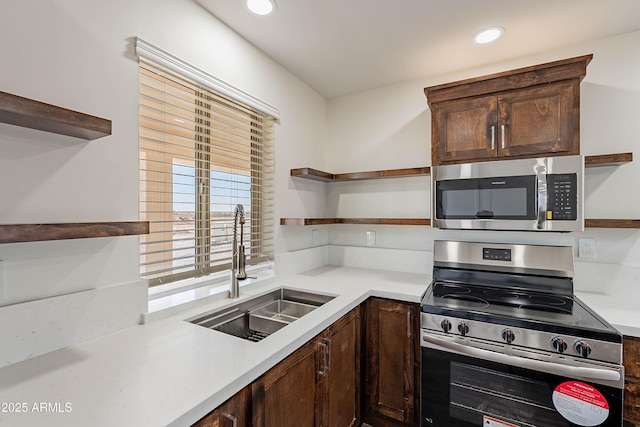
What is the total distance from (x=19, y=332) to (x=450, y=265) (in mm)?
2216

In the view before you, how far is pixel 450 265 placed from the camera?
6.80ft

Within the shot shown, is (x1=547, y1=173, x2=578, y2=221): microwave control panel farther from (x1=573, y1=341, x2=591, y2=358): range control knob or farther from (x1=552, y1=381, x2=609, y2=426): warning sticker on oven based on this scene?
(x1=552, y1=381, x2=609, y2=426): warning sticker on oven

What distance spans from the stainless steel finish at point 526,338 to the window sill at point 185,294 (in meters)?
1.11

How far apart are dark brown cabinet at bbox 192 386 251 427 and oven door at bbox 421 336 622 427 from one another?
3.42 ft

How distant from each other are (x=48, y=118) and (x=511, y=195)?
2162mm

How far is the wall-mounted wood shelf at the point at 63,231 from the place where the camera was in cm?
82

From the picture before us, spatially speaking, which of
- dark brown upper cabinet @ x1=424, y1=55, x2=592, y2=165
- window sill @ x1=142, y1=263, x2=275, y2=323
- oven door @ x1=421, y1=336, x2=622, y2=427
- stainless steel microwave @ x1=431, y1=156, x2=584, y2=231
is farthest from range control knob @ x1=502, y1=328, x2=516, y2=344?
window sill @ x1=142, y1=263, x2=275, y2=323

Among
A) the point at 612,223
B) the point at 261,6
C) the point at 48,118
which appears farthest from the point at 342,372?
the point at 261,6

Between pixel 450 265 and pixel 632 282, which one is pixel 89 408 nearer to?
pixel 450 265

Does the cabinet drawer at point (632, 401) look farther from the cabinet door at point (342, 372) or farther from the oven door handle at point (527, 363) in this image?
the cabinet door at point (342, 372)

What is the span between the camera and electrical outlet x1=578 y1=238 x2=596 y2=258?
1.84 meters

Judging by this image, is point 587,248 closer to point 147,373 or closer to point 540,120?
point 540,120

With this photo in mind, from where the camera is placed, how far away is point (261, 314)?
5.67 feet

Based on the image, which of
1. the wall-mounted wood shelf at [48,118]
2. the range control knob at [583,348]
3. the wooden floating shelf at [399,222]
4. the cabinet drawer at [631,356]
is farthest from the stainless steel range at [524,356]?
the wall-mounted wood shelf at [48,118]
